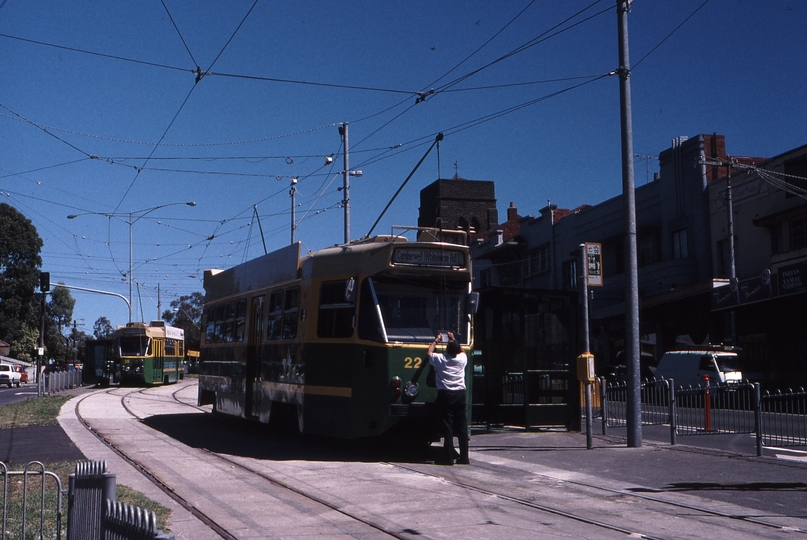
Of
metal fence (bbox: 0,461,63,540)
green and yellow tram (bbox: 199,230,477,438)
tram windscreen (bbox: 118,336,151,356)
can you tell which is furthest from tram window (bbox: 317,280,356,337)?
tram windscreen (bbox: 118,336,151,356)

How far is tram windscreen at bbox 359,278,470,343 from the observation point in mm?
12344

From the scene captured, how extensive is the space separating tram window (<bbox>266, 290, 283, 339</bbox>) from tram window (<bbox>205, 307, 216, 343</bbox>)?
4.15 m

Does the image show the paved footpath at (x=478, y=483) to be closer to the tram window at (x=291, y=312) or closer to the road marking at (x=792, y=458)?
the road marking at (x=792, y=458)

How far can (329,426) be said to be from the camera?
12844 millimetres

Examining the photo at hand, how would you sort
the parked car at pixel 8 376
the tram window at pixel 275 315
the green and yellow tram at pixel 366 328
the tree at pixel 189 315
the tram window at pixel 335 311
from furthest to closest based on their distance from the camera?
the tree at pixel 189 315 < the parked car at pixel 8 376 < the tram window at pixel 275 315 < the tram window at pixel 335 311 < the green and yellow tram at pixel 366 328

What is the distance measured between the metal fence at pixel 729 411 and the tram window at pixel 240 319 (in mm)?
6823

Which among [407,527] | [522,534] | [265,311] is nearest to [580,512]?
[522,534]

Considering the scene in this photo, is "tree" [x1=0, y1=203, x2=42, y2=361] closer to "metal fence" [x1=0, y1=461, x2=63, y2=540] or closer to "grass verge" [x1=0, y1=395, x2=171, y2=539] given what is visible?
"grass verge" [x1=0, y1=395, x2=171, y2=539]

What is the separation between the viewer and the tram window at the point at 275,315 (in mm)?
14781

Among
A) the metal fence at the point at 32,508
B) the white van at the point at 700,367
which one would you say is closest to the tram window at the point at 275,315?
the metal fence at the point at 32,508

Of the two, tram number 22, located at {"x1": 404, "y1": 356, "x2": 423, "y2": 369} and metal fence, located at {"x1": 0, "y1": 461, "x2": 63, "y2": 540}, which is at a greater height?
tram number 22, located at {"x1": 404, "y1": 356, "x2": 423, "y2": 369}

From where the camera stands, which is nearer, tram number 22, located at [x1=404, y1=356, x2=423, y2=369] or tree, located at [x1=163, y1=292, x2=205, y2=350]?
tram number 22, located at [x1=404, y1=356, x2=423, y2=369]

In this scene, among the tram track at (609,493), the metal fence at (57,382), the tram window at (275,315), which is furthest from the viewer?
the metal fence at (57,382)

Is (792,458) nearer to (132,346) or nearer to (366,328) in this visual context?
(366,328)
